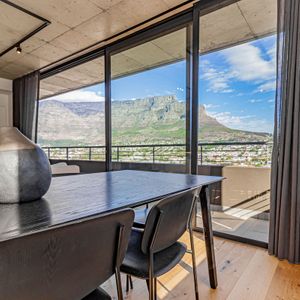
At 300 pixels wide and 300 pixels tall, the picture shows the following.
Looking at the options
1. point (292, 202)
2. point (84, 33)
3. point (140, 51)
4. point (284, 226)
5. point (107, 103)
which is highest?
point (84, 33)

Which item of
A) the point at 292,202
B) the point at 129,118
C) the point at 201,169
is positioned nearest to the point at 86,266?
the point at 292,202

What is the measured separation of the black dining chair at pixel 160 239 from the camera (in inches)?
37.6

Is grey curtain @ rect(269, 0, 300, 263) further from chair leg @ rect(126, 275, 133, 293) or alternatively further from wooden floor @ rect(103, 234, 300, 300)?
chair leg @ rect(126, 275, 133, 293)

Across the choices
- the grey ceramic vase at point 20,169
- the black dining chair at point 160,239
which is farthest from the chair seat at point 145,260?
the grey ceramic vase at point 20,169

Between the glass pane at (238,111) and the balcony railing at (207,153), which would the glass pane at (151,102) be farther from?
the glass pane at (238,111)

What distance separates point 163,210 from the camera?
0.95 m

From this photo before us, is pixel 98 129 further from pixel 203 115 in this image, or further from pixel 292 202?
pixel 292 202

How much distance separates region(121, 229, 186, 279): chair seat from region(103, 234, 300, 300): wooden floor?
0.53 metres

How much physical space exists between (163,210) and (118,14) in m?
2.66

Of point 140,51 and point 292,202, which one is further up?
point 140,51

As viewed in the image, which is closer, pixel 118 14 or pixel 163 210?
pixel 163 210

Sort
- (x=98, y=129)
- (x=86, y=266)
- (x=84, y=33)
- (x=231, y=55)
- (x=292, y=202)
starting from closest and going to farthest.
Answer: (x=86, y=266) < (x=292, y=202) < (x=231, y=55) < (x=84, y=33) < (x=98, y=129)

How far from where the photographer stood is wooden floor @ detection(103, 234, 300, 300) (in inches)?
62.0

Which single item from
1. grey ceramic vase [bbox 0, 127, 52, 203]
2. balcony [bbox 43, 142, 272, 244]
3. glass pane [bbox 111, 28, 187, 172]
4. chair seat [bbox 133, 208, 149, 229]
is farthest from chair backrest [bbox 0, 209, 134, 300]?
glass pane [bbox 111, 28, 187, 172]
